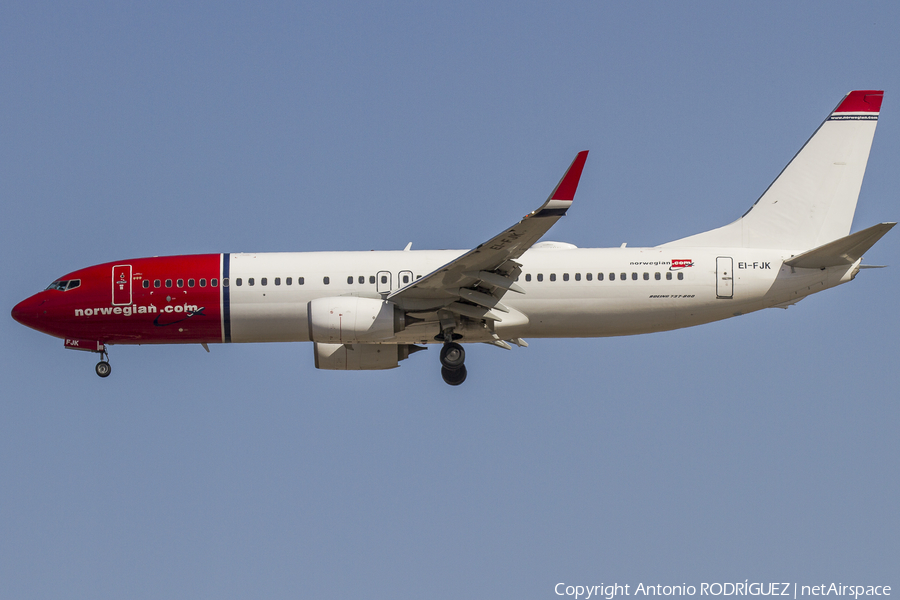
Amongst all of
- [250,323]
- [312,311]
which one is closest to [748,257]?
[312,311]

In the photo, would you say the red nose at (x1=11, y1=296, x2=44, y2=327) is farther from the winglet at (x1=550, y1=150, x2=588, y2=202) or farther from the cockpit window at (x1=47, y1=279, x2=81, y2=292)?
the winglet at (x1=550, y1=150, x2=588, y2=202)

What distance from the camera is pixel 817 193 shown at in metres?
34.0

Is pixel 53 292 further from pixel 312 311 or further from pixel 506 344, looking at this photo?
pixel 506 344

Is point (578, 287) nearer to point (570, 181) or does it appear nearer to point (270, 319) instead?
point (570, 181)

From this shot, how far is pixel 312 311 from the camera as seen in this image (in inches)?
1214

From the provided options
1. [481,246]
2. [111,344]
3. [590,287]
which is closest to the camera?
[481,246]

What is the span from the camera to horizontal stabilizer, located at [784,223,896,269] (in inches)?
1179

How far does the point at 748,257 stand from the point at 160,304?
17325 mm

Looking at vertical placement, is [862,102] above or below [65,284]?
above

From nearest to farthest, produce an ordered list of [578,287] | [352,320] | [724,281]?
1. [352,320]
2. [578,287]
3. [724,281]

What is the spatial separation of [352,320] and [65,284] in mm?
9527

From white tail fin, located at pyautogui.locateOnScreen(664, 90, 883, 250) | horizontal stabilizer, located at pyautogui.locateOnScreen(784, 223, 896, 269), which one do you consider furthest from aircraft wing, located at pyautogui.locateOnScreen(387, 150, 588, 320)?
horizontal stabilizer, located at pyautogui.locateOnScreen(784, 223, 896, 269)

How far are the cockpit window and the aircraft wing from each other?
9.94 m

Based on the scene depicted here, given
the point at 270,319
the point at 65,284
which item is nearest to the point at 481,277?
the point at 270,319
